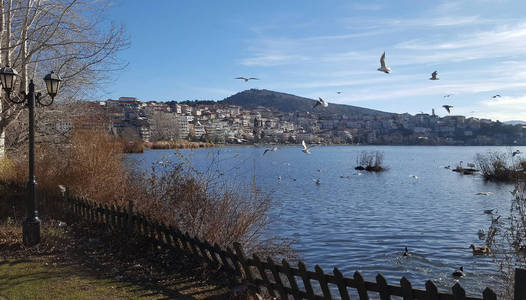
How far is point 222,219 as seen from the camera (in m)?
7.73

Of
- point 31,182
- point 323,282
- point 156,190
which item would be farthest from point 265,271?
point 31,182

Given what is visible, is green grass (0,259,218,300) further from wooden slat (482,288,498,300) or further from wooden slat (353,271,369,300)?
wooden slat (482,288,498,300)

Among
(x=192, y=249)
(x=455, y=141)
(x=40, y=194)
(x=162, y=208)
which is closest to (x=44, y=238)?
(x=162, y=208)

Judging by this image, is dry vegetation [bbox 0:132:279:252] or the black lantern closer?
dry vegetation [bbox 0:132:279:252]

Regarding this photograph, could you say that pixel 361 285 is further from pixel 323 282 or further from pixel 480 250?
pixel 480 250

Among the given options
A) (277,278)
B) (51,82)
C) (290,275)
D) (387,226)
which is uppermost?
(51,82)

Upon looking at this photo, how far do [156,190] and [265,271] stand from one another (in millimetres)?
3765

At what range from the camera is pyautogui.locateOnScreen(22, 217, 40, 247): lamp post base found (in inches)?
306

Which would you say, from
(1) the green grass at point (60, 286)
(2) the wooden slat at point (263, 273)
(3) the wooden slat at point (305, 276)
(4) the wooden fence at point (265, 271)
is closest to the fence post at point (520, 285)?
(4) the wooden fence at point (265, 271)

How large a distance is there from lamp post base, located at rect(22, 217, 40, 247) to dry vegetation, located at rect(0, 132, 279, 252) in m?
1.74

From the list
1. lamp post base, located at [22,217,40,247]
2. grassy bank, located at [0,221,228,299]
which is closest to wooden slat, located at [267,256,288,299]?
grassy bank, located at [0,221,228,299]

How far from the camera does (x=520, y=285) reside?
11.6ft

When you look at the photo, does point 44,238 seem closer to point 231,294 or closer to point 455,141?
point 231,294

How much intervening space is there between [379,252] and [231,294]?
26.6 feet
